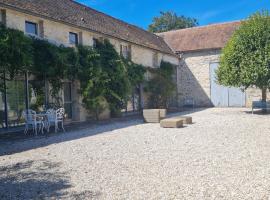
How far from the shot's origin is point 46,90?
46.5 feet

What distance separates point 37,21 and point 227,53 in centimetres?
1084

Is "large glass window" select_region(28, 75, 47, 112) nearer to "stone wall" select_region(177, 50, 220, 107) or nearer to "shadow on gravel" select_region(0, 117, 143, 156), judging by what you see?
"shadow on gravel" select_region(0, 117, 143, 156)

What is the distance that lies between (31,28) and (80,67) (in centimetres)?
279

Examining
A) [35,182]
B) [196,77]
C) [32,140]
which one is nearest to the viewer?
[35,182]

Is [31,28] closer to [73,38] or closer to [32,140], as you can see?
[73,38]

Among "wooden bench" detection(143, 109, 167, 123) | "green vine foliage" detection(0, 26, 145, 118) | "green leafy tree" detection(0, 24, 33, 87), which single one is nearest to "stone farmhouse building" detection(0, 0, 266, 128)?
"green vine foliage" detection(0, 26, 145, 118)

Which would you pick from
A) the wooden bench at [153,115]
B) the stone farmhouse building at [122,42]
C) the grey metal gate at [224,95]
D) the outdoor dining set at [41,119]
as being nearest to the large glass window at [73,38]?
the stone farmhouse building at [122,42]

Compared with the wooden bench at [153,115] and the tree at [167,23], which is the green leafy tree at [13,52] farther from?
the tree at [167,23]

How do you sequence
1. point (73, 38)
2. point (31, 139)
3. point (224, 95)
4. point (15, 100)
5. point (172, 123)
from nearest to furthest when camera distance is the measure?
point (31, 139), point (172, 123), point (15, 100), point (73, 38), point (224, 95)

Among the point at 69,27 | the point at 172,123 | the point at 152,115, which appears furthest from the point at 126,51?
the point at 172,123

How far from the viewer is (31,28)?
1372 centimetres

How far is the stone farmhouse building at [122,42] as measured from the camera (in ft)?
42.9

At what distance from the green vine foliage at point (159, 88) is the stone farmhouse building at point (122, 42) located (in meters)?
1.09

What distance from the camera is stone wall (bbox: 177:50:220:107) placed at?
26.3 metres
